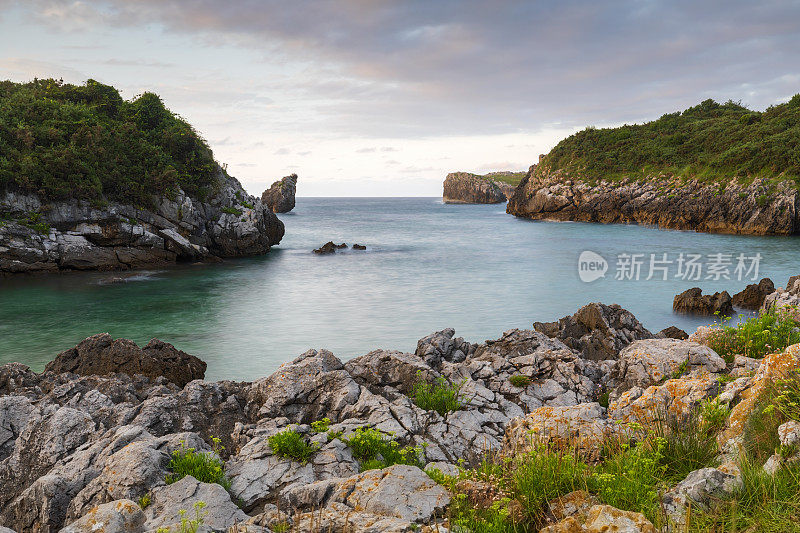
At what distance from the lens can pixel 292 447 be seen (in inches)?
283

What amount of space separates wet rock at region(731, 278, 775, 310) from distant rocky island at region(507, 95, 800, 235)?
38358 mm

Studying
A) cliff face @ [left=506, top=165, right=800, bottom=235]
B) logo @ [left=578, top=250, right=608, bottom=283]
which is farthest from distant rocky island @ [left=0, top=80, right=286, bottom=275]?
cliff face @ [left=506, top=165, right=800, bottom=235]

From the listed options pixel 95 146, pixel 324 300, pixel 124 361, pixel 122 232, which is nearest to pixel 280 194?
pixel 95 146

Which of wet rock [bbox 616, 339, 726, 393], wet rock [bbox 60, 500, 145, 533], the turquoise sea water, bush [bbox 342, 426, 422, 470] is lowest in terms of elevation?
the turquoise sea water

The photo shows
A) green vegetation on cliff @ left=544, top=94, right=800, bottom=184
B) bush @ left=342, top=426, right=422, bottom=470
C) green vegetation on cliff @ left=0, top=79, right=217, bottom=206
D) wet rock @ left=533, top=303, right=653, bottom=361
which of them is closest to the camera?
bush @ left=342, top=426, right=422, bottom=470

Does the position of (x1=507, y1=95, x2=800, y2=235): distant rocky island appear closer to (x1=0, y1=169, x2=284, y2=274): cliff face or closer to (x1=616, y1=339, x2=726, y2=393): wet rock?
(x1=0, y1=169, x2=284, y2=274): cliff face

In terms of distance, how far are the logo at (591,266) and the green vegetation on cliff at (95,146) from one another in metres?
31.7

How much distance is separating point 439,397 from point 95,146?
37514 millimetres

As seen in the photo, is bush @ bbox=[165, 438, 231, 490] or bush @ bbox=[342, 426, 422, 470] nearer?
bush @ bbox=[165, 438, 231, 490]

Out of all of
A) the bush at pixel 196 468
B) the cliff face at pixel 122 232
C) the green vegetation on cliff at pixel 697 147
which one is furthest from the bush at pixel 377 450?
the green vegetation on cliff at pixel 697 147

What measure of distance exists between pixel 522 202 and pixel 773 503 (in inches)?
3835

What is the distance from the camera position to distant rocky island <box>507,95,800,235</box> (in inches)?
2215

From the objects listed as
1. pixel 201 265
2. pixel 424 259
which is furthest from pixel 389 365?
pixel 424 259

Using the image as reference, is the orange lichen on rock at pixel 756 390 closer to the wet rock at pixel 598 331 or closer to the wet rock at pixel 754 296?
the wet rock at pixel 598 331
